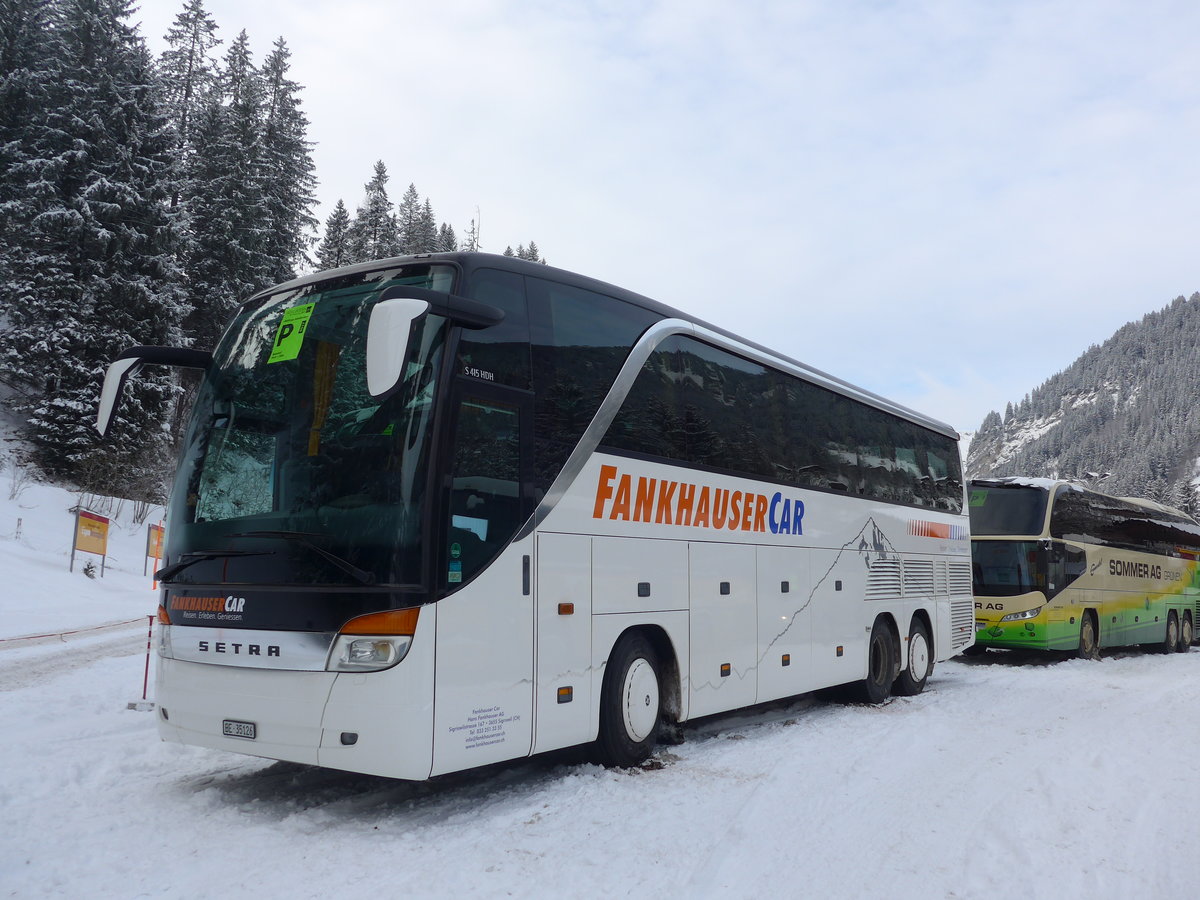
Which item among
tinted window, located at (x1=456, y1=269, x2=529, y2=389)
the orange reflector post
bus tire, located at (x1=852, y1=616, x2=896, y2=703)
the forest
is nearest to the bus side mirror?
tinted window, located at (x1=456, y1=269, x2=529, y2=389)

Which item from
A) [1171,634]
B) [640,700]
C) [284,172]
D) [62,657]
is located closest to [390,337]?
[640,700]

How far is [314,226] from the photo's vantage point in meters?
46.5

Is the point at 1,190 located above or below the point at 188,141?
below

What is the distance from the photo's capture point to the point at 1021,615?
701 inches

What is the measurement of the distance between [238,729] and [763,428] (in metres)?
6.02

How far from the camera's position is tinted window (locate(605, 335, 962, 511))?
818 centimetres

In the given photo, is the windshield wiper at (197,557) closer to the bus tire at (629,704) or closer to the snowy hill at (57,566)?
the bus tire at (629,704)

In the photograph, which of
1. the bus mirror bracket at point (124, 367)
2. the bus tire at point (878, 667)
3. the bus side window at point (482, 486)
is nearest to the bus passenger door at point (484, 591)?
the bus side window at point (482, 486)

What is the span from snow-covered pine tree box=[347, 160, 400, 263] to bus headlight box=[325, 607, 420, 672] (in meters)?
53.1

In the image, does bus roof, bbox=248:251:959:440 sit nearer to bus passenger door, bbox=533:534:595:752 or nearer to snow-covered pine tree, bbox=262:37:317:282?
bus passenger door, bbox=533:534:595:752

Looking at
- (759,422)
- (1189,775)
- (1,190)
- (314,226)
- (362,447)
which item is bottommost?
(1189,775)

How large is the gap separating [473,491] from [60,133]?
3558 cm

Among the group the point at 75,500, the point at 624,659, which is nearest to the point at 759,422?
the point at 624,659

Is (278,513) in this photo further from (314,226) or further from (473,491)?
(314,226)
